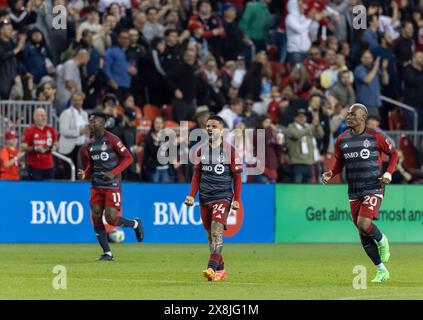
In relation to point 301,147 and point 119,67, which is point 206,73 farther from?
point 301,147

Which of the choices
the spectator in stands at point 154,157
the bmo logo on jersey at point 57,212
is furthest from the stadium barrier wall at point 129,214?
the spectator in stands at point 154,157

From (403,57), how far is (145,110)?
7730 millimetres

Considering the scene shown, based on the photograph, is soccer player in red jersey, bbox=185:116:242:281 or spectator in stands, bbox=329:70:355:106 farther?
spectator in stands, bbox=329:70:355:106

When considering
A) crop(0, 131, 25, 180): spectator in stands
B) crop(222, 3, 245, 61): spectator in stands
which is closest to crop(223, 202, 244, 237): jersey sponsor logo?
crop(0, 131, 25, 180): spectator in stands

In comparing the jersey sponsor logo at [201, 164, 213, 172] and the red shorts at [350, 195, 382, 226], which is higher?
the jersey sponsor logo at [201, 164, 213, 172]

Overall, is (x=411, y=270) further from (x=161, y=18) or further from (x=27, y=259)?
(x=161, y=18)

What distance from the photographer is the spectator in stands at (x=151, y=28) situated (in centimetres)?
3247

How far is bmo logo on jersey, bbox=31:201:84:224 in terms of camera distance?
29.1 meters

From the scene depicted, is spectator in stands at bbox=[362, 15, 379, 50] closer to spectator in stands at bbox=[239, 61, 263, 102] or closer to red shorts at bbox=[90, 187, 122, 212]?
spectator in stands at bbox=[239, 61, 263, 102]

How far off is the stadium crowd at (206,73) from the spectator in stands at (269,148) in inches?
1.1

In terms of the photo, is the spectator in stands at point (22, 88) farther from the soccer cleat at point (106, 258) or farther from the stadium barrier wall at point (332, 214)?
the soccer cleat at point (106, 258)

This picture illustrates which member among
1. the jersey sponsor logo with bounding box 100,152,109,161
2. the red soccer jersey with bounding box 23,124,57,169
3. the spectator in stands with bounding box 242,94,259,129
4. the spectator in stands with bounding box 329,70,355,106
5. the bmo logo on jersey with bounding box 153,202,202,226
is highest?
the spectator in stands with bounding box 329,70,355,106

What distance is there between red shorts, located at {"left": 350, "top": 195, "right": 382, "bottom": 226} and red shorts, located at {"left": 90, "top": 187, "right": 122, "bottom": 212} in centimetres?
559

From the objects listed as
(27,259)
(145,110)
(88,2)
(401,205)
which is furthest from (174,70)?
(27,259)
